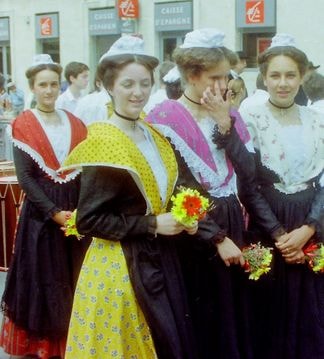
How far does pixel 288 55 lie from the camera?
3.89m

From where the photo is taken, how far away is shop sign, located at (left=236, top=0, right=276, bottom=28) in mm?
16641

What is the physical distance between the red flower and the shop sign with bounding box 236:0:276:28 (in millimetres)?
14102

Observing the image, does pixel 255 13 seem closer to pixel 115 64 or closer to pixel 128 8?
pixel 128 8

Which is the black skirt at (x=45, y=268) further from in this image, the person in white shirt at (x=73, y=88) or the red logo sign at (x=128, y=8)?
the red logo sign at (x=128, y=8)

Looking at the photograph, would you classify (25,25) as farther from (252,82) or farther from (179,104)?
(179,104)

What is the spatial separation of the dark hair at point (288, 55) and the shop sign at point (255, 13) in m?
13.1

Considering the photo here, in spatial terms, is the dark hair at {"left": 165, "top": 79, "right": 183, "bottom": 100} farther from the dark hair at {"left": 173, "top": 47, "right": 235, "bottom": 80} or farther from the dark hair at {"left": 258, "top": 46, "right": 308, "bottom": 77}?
the dark hair at {"left": 173, "top": 47, "right": 235, "bottom": 80}

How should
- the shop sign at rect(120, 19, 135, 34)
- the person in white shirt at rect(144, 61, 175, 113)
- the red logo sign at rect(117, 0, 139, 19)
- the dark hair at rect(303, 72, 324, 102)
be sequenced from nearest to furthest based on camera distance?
the dark hair at rect(303, 72, 324, 102) → the person in white shirt at rect(144, 61, 175, 113) → the red logo sign at rect(117, 0, 139, 19) → the shop sign at rect(120, 19, 135, 34)

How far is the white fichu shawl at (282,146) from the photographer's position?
12.8 feet

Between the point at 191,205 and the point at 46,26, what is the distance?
1974 centimetres

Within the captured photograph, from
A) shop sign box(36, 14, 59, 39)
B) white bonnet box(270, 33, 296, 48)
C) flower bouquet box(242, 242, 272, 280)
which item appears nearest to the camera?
flower bouquet box(242, 242, 272, 280)

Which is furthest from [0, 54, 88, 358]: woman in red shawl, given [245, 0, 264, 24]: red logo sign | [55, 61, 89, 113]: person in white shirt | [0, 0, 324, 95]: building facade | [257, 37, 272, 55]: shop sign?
[257, 37, 272, 55]: shop sign

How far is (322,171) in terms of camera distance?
12.9ft

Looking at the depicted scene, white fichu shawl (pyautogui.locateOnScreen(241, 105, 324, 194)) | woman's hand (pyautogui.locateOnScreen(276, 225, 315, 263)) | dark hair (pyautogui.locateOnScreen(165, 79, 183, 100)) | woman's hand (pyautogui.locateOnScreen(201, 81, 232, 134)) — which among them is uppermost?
dark hair (pyautogui.locateOnScreen(165, 79, 183, 100))
